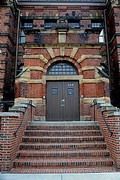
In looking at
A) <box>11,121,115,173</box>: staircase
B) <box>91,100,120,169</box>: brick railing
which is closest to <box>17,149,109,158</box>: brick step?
<box>11,121,115,173</box>: staircase

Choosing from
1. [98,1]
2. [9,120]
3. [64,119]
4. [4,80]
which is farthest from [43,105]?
[98,1]

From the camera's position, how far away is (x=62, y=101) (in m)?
11.5

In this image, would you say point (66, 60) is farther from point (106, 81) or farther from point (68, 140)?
point (68, 140)

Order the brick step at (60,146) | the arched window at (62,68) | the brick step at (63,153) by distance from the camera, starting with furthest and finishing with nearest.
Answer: the arched window at (62,68), the brick step at (60,146), the brick step at (63,153)

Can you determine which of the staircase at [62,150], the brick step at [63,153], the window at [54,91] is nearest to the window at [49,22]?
the window at [54,91]

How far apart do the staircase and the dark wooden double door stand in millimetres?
3028

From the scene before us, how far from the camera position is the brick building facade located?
35.9 feet

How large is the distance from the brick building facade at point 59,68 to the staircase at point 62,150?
117 inches

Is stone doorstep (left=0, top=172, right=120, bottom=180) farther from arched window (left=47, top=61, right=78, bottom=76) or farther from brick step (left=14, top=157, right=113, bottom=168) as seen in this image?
arched window (left=47, top=61, right=78, bottom=76)

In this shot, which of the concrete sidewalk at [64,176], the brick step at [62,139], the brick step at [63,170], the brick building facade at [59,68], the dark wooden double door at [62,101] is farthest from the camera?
the dark wooden double door at [62,101]

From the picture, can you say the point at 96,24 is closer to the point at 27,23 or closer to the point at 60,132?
the point at 27,23

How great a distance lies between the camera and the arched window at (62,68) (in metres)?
11.8

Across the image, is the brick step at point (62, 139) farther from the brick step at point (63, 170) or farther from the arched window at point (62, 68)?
the arched window at point (62, 68)

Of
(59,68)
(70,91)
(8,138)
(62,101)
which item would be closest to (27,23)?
(59,68)
